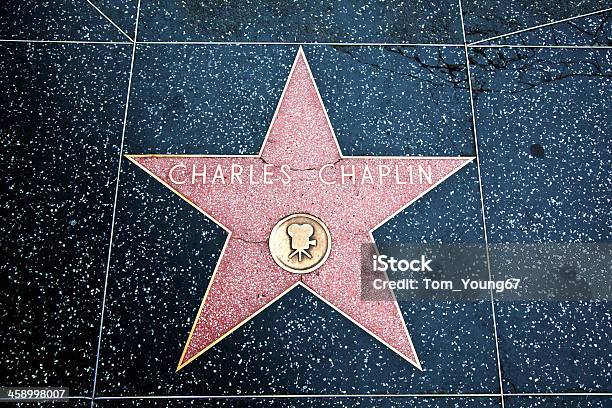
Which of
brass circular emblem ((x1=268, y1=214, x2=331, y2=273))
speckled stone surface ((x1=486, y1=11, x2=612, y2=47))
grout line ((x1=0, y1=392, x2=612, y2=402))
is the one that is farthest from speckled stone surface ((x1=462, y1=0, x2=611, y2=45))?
grout line ((x1=0, y1=392, x2=612, y2=402))

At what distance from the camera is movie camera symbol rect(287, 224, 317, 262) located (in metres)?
1.36

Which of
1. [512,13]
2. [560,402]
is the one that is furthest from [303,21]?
[560,402]

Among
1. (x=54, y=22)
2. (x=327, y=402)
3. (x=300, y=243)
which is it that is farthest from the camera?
(x=54, y=22)

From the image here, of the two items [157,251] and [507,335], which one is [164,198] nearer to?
Answer: [157,251]

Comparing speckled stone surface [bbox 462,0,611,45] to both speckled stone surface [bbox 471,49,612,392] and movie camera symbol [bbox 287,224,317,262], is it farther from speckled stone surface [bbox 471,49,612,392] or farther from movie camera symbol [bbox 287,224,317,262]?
movie camera symbol [bbox 287,224,317,262]

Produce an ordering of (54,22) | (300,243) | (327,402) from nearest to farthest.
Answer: (327,402), (300,243), (54,22)

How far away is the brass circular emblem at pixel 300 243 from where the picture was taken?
1356mm

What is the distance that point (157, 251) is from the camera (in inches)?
53.8

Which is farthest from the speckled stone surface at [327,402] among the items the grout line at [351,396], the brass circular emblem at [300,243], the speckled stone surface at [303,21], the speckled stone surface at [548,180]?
the speckled stone surface at [303,21]

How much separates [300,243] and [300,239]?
11 millimetres

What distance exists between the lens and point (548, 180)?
1.45m

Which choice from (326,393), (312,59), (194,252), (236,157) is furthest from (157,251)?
(312,59)

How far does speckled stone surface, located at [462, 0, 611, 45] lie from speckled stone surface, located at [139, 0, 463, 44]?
0.05m

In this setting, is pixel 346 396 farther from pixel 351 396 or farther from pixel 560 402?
pixel 560 402
